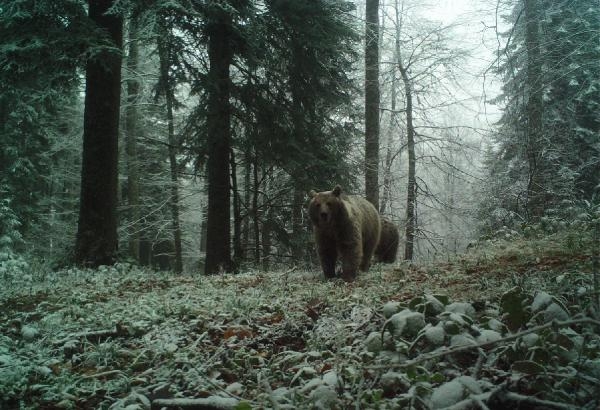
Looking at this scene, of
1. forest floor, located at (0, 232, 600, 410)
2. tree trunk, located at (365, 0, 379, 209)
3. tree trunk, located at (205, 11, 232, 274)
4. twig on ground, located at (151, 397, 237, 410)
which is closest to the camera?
forest floor, located at (0, 232, 600, 410)

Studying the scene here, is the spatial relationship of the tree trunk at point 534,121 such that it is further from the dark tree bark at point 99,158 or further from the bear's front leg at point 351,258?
the dark tree bark at point 99,158

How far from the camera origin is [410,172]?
1750 centimetres

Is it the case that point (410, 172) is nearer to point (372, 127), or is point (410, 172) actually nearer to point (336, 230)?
point (372, 127)

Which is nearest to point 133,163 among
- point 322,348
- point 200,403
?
point 322,348

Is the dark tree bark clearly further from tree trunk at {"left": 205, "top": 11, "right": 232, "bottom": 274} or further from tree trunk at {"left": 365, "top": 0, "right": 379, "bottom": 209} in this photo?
tree trunk at {"left": 365, "top": 0, "right": 379, "bottom": 209}

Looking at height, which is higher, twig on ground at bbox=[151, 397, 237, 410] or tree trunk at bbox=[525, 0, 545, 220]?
tree trunk at bbox=[525, 0, 545, 220]

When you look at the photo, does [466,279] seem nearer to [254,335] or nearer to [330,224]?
[254,335]

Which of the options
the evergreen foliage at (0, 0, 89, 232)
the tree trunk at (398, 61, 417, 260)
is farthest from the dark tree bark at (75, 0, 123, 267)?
the tree trunk at (398, 61, 417, 260)

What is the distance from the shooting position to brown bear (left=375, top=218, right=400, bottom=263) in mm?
11938

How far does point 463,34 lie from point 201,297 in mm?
16477

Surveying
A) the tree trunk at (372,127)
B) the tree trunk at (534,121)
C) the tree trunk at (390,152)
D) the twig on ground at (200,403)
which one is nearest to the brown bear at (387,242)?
the tree trunk at (372,127)

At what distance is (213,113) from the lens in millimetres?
10594

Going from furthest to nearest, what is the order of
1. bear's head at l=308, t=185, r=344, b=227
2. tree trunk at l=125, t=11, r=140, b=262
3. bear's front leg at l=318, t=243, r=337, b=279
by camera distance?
tree trunk at l=125, t=11, r=140, b=262 → bear's front leg at l=318, t=243, r=337, b=279 → bear's head at l=308, t=185, r=344, b=227

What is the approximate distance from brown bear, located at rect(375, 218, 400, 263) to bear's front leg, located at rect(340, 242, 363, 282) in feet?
12.3
